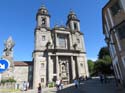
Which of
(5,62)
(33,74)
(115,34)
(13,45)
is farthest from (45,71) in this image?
(5,62)

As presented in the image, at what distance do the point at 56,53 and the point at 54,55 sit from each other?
767 millimetres

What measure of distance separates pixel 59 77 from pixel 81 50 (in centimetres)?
1106

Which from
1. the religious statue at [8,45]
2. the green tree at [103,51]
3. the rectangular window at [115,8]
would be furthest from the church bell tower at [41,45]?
the rectangular window at [115,8]

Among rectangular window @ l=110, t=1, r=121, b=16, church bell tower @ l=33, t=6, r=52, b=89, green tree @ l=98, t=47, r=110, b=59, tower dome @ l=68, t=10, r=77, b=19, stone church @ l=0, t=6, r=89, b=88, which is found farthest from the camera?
tower dome @ l=68, t=10, r=77, b=19

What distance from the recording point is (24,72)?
1492 inches

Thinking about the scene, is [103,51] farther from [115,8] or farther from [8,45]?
[115,8]

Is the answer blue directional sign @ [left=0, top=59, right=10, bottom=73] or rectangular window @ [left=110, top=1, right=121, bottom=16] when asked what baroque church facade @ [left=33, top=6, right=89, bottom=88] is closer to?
rectangular window @ [left=110, top=1, right=121, bottom=16]

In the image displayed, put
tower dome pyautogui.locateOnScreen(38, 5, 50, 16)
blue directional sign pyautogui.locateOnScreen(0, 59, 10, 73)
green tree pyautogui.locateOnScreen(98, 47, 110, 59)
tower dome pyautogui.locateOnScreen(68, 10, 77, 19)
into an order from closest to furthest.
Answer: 1. blue directional sign pyautogui.locateOnScreen(0, 59, 10, 73)
2. tower dome pyautogui.locateOnScreen(38, 5, 50, 16)
3. green tree pyautogui.locateOnScreen(98, 47, 110, 59)
4. tower dome pyautogui.locateOnScreen(68, 10, 77, 19)

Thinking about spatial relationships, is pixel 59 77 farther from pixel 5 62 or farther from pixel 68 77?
pixel 5 62

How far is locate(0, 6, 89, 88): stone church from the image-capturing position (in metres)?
37.9

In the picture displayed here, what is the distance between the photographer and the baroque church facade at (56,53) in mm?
38125

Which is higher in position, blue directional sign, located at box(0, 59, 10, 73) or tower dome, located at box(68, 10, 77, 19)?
tower dome, located at box(68, 10, 77, 19)

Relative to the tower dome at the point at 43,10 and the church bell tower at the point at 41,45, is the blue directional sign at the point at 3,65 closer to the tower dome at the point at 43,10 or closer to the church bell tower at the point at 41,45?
the church bell tower at the point at 41,45

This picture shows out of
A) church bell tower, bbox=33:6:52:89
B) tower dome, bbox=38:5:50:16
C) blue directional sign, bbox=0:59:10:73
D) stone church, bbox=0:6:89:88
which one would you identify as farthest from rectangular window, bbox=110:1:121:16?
tower dome, bbox=38:5:50:16
